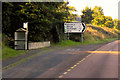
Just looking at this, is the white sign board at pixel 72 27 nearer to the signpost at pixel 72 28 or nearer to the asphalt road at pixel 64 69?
the signpost at pixel 72 28

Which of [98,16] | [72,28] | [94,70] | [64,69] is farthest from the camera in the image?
[98,16]

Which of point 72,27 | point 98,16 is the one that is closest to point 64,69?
point 72,27

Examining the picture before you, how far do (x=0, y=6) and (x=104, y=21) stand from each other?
9849 centimetres

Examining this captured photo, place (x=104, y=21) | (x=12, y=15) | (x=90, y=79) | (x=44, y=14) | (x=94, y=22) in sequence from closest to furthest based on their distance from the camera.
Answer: (x=90, y=79)
(x=12, y=15)
(x=44, y=14)
(x=94, y=22)
(x=104, y=21)

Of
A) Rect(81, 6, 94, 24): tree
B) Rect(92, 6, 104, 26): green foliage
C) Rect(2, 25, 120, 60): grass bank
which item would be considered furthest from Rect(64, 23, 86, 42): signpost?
Rect(92, 6, 104, 26): green foliage

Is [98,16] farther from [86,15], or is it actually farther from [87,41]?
[87,41]

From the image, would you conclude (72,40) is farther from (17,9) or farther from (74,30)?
(17,9)

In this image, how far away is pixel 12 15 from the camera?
91.2 ft

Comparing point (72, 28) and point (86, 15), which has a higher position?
point (86, 15)

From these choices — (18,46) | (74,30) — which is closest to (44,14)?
(18,46)

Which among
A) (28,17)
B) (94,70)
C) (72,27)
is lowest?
(94,70)

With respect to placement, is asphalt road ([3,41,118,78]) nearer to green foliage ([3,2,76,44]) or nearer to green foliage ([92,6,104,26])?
green foliage ([3,2,76,44])

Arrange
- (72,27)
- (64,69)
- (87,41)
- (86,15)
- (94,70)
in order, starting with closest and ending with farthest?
(94,70), (64,69), (72,27), (87,41), (86,15)

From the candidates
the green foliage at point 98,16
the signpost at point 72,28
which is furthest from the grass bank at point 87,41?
the green foliage at point 98,16
